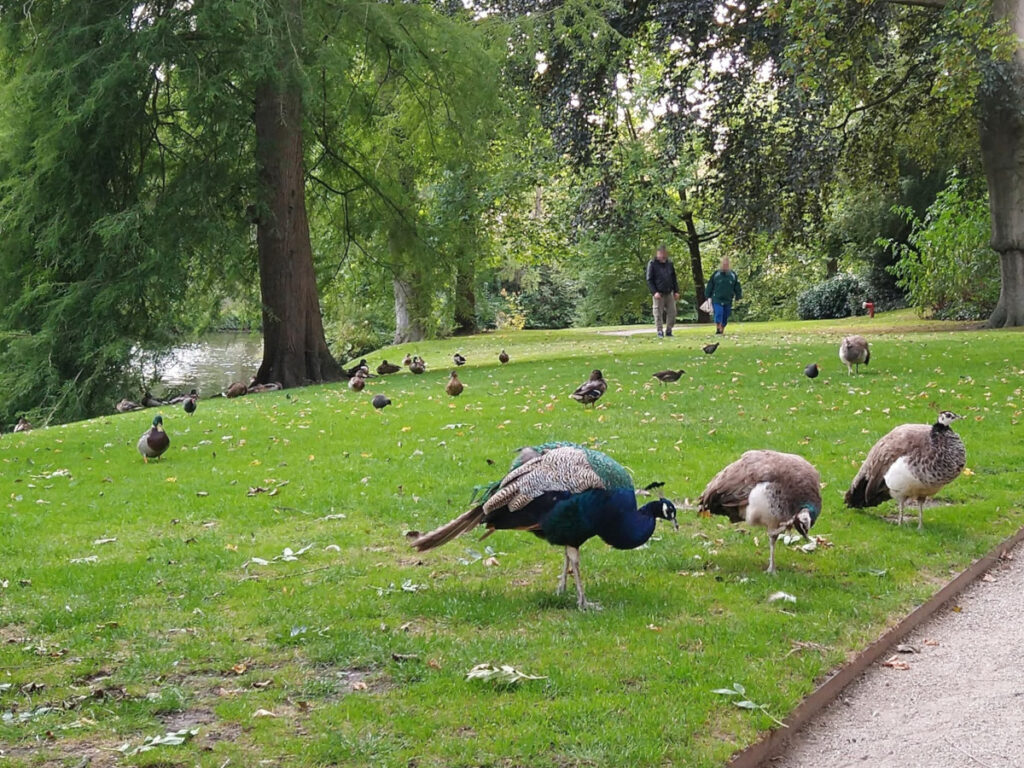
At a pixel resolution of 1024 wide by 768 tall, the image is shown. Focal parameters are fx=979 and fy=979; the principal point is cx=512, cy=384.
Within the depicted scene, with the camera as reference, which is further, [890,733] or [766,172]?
[766,172]

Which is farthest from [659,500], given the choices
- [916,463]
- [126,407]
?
[126,407]

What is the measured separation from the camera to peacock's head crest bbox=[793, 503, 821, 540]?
6430 millimetres

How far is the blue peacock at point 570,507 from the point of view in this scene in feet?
19.7

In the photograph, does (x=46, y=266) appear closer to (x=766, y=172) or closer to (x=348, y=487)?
(x=348, y=487)

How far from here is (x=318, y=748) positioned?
430 centimetres

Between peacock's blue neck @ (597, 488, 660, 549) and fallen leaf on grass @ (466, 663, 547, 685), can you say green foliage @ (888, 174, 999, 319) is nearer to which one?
peacock's blue neck @ (597, 488, 660, 549)

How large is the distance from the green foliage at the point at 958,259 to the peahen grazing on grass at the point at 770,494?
24.0 m

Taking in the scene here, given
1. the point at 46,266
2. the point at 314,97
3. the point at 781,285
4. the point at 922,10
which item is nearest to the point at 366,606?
the point at 314,97

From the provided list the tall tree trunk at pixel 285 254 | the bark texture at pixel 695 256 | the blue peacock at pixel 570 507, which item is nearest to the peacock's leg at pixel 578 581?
the blue peacock at pixel 570 507

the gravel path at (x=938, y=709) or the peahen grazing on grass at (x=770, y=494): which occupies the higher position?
the peahen grazing on grass at (x=770, y=494)

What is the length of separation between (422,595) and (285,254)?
52.9 ft

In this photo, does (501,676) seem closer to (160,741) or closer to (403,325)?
(160,741)

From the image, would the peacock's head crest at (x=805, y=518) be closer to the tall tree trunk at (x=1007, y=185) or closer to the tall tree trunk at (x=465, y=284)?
the tall tree trunk at (x=1007, y=185)

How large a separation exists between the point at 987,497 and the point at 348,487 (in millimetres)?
5910
